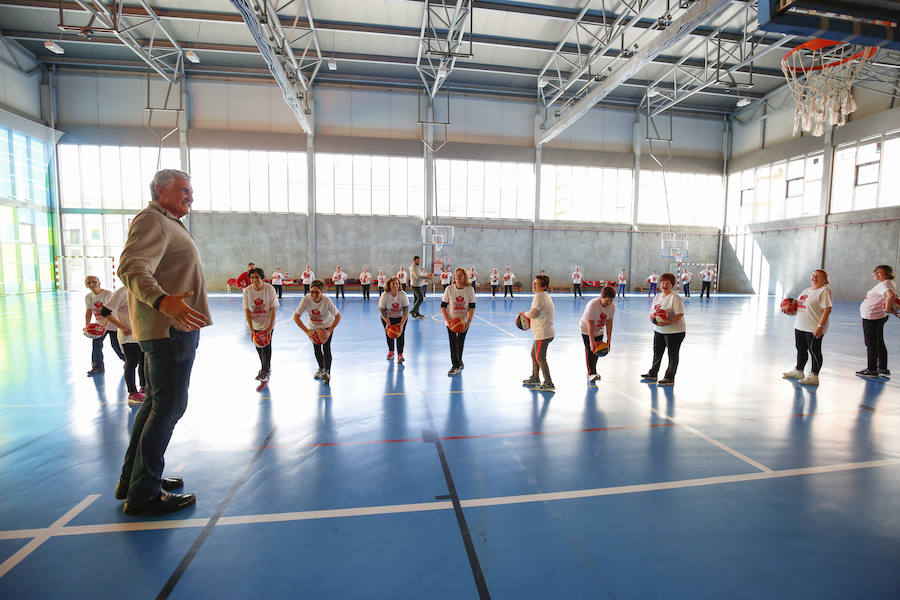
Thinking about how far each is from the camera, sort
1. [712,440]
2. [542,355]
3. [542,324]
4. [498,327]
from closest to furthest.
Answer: [712,440]
[542,324]
[542,355]
[498,327]

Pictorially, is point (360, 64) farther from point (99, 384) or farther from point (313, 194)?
point (99, 384)

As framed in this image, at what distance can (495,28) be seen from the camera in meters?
21.7

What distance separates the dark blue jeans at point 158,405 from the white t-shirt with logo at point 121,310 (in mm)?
3117

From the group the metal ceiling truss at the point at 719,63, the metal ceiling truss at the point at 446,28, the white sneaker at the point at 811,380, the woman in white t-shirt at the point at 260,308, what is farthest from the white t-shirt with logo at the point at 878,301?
the metal ceiling truss at the point at 446,28

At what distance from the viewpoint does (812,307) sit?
7109 millimetres

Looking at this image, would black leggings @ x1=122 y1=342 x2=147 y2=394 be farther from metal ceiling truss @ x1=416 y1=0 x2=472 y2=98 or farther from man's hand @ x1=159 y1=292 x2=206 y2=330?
metal ceiling truss @ x1=416 y1=0 x2=472 y2=98

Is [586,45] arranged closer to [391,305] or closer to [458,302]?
[391,305]

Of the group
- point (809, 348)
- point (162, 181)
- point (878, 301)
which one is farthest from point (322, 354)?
point (878, 301)

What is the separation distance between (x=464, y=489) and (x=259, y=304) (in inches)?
197

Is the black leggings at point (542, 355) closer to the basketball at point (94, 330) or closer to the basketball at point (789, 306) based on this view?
the basketball at point (789, 306)

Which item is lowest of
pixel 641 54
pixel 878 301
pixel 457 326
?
pixel 457 326

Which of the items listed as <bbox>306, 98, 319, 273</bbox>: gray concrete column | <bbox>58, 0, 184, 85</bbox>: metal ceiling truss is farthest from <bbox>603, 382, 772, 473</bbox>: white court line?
<bbox>306, 98, 319, 273</bbox>: gray concrete column

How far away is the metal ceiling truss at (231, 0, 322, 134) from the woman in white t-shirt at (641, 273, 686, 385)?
13810 mm

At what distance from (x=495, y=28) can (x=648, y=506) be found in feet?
78.3
